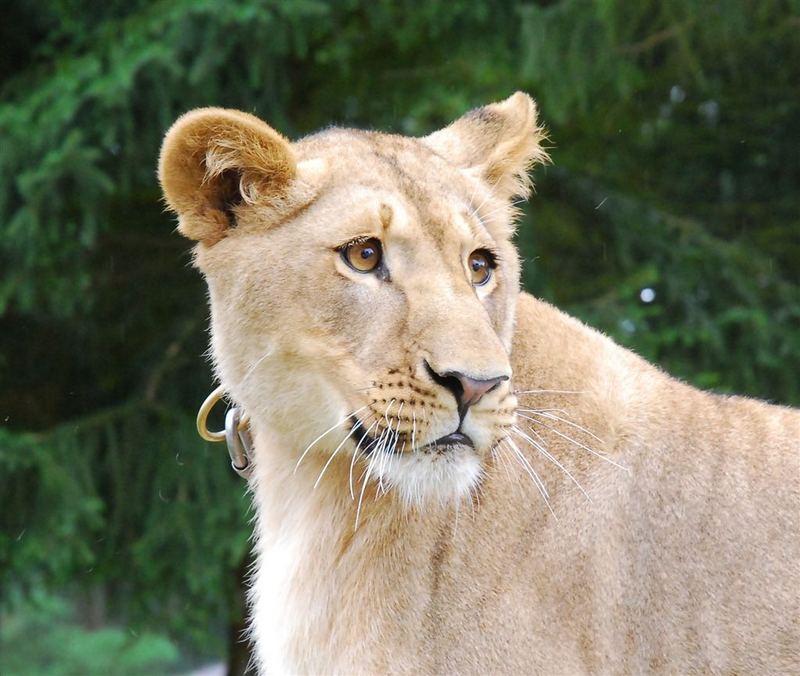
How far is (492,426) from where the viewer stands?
312cm

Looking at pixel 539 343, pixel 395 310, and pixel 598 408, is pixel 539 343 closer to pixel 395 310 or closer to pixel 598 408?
pixel 598 408

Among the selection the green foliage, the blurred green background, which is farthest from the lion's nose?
the green foliage

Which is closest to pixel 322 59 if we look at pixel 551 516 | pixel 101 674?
pixel 551 516

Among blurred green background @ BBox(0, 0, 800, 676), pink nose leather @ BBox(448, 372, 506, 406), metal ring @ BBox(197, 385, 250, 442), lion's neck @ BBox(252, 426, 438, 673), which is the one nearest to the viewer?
pink nose leather @ BBox(448, 372, 506, 406)

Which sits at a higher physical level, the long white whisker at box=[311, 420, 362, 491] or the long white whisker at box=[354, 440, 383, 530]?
the long white whisker at box=[311, 420, 362, 491]

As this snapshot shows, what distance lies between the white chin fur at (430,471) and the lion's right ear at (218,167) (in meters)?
0.90

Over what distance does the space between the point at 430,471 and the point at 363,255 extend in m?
0.63

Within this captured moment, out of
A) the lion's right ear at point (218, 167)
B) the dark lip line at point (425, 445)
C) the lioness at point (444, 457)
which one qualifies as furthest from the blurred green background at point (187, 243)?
the dark lip line at point (425, 445)

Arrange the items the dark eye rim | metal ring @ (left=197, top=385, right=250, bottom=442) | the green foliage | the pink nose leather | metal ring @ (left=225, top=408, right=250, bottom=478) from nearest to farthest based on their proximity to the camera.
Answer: the pink nose leather < the dark eye rim < metal ring @ (left=197, top=385, right=250, bottom=442) < metal ring @ (left=225, top=408, right=250, bottom=478) < the green foliage

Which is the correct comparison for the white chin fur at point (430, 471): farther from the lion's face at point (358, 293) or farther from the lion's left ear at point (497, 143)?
the lion's left ear at point (497, 143)

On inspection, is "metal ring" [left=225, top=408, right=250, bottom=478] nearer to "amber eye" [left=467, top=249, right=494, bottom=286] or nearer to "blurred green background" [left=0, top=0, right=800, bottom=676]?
"amber eye" [left=467, top=249, right=494, bottom=286]

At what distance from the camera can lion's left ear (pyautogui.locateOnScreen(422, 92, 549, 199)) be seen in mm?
3924

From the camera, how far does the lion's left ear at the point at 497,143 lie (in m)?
3.92

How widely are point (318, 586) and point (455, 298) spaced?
973 millimetres
